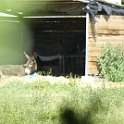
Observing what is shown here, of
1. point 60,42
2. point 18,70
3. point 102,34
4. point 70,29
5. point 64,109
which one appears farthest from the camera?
point 70,29

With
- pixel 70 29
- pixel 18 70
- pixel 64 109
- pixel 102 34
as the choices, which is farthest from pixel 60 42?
pixel 64 109

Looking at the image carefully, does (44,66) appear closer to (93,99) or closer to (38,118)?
(93,99)

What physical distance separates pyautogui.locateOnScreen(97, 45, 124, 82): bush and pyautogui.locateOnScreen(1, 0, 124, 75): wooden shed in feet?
1.19

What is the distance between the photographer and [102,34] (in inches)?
456

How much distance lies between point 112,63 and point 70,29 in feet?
28.2

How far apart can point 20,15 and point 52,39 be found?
2365 mm

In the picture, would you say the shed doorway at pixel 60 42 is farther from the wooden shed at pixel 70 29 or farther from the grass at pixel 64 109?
the grass at pixel 64 109

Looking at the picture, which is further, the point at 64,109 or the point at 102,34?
the point at 102,34

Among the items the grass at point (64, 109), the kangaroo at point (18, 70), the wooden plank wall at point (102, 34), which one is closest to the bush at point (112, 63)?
the wooden plank wall at point (102, 34)

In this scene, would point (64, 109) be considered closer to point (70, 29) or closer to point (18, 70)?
point (18, 70)

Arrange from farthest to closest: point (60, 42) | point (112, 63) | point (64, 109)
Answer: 1. point (60, 42)
2. point (112, 63)
3. point (64, 109)

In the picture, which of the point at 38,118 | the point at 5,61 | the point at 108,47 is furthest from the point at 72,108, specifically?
the point at 5,61

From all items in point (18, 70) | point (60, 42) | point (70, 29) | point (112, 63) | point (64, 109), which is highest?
point (70, 29)

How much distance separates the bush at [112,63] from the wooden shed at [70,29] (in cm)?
36
